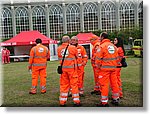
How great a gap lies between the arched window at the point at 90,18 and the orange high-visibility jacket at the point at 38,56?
1.01 meters

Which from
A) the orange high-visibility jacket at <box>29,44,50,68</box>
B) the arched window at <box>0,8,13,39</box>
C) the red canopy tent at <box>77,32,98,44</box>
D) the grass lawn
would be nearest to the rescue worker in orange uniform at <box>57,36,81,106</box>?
the grass lawn

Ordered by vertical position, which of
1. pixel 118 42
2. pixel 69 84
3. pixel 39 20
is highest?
pixel 39 20

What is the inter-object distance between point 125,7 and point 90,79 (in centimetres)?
213

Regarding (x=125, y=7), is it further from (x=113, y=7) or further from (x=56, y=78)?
(x=56, y=78)

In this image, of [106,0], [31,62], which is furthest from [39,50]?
[106,0]

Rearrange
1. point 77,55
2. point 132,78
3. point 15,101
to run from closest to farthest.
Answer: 1. point 77,55
2. point 15,101
3. point 132,78

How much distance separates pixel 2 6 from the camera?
5461mm

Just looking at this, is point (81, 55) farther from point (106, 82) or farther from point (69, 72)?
point (106, 82)

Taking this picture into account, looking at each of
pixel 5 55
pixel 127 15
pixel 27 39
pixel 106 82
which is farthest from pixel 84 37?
pixel 5 55

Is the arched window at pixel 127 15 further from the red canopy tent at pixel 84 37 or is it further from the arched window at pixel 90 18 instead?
the red canopy tent at pixel 84 37

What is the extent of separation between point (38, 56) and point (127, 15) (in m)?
2.01

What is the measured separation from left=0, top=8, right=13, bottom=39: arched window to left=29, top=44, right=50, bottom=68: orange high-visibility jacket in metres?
0.60

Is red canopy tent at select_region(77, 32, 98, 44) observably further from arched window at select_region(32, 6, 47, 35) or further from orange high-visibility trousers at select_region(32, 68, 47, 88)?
orange high-visibility trousers at select_region(32, 68, 47, 88)

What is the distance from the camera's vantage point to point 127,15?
5883 mm
